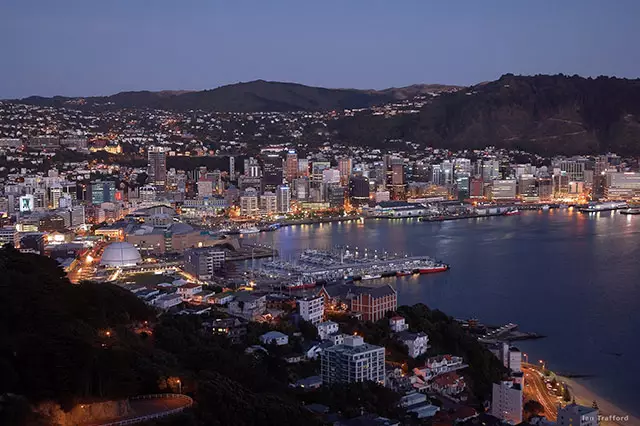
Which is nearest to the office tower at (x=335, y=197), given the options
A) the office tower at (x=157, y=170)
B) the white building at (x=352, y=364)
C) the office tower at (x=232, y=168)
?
the office tower at (x=232, y=168)

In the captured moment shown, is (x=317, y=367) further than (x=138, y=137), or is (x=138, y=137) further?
(x=138, y=137)

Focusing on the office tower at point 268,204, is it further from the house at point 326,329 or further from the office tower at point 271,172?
the house at point 326,329

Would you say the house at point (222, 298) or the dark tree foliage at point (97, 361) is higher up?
the dark tree foliage at point (97, 361)

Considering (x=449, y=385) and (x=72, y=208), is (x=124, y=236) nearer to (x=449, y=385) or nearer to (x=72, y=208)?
(x=72, y=208)

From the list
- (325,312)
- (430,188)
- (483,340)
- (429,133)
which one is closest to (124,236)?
(325,312)

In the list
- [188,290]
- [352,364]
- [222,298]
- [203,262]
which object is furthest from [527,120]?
[352,364]
